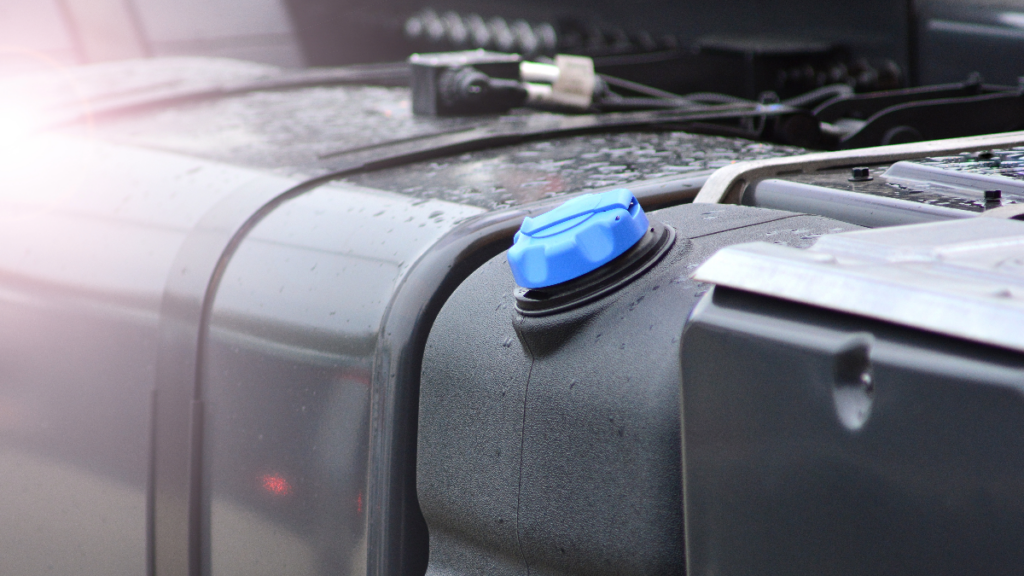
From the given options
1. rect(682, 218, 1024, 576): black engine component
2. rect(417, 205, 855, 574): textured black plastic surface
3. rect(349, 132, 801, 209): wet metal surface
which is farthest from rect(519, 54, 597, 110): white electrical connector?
rect(682, 218, 1024, 576): black engine component

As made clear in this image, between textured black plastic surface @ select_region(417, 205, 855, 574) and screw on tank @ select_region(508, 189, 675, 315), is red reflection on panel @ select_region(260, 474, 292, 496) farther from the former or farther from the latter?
screw on tank @ select_region(508, 189, 675, 315)

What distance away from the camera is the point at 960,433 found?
0.49m

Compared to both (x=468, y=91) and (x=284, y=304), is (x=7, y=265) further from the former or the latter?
(x=468, y=91)

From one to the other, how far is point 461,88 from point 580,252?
30.6 inches

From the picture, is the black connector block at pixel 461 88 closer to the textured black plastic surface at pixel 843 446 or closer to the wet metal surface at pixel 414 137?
the wet metal surface at pixel 414 137

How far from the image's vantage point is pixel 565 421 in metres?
0.73

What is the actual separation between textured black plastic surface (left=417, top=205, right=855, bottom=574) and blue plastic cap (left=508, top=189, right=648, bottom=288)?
0.10 feet

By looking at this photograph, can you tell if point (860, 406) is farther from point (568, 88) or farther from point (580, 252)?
point (568, 88)

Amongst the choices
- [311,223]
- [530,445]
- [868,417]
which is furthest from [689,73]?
[868,417]

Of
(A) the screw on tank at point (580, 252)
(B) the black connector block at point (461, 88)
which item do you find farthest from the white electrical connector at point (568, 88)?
(A) the screw on tank at point (580, 252)

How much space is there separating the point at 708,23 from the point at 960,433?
2001 millimetres

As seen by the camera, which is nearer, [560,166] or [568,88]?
[560,166]

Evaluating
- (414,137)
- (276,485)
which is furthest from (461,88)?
(276,485)

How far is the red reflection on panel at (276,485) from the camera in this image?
933mm
